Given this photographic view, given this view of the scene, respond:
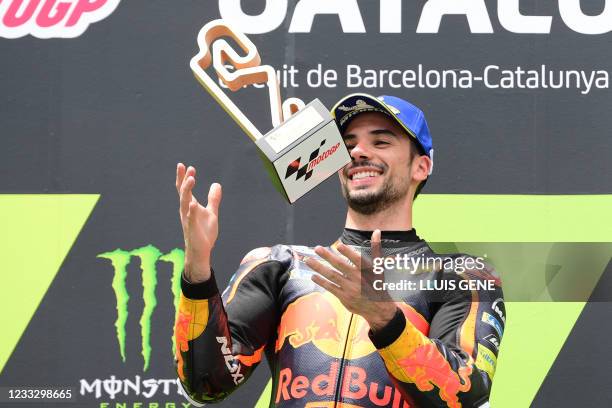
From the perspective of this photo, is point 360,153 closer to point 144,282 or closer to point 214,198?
point 214,198

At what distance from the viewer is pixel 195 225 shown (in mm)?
1836

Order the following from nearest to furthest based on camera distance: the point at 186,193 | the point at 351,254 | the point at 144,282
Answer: the point at 351,254 → the point at 186,193 → the point at 144,282

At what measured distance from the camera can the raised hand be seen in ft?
5.92

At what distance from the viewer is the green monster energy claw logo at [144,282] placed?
8.89 feet

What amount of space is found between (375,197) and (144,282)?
2.67 ft

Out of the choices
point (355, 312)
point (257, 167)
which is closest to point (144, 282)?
point (257, 167)

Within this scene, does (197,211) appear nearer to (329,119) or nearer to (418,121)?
(329,119)

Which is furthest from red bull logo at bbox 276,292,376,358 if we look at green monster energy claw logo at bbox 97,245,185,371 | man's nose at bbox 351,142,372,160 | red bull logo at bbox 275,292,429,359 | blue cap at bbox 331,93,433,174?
green monster energy claw logo at bbox 97,245,185,371

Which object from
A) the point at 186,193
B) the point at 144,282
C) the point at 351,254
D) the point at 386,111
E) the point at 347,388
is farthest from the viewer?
the point at 144,282

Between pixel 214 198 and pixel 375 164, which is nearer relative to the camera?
pixel 214 198

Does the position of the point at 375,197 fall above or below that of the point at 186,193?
above

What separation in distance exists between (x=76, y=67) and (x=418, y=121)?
108cm

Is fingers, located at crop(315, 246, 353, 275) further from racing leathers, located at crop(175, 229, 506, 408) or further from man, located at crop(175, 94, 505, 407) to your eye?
racing leathers, located at crop(175, 229, 506, 408)

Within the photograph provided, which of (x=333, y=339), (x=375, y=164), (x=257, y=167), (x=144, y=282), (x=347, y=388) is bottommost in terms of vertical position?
(x=347, y=388)
